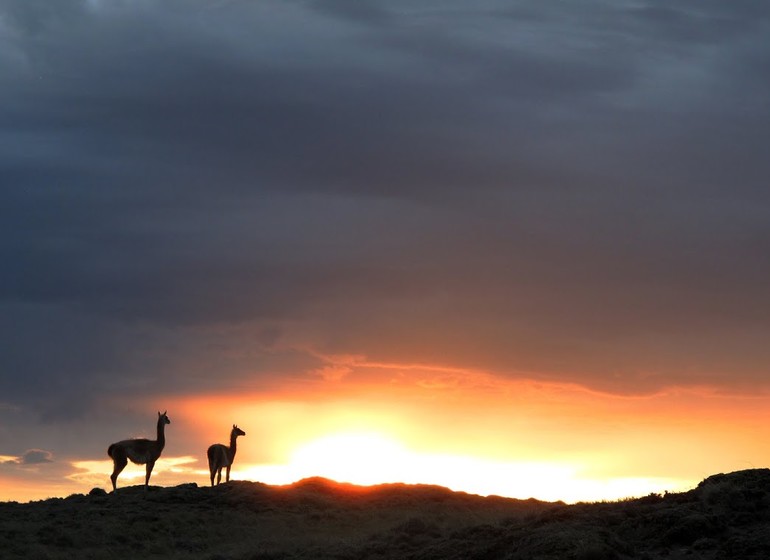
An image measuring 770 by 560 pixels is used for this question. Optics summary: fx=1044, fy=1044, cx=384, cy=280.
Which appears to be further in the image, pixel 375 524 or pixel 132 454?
pixel 132 454

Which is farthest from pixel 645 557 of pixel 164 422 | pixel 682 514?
pixel 164 422

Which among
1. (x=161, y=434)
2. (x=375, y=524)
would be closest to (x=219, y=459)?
(x=161, y=434)

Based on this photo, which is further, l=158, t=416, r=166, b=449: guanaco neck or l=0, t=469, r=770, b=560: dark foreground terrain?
l=158, t=416, r=166, b=449: guanaco neck

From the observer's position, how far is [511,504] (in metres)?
52.5

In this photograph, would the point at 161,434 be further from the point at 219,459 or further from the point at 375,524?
the point at 375,524

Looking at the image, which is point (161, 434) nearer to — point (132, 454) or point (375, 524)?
point (132, 454)

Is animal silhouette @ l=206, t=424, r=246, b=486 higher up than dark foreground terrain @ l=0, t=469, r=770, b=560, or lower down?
higher up

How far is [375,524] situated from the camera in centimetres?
4569

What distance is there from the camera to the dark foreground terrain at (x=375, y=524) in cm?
2658

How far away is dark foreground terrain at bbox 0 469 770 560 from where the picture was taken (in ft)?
87.2

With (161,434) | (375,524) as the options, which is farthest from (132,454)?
(375,524)

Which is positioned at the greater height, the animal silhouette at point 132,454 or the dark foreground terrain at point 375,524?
the animal silhouette at point 132,454

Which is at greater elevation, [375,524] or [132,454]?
[132,454]

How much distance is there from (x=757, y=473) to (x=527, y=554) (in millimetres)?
7916
